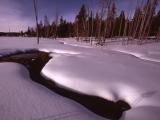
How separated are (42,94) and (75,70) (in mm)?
2393

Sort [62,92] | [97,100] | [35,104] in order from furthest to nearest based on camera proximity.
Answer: [62,92]
[97,100]
[35,104]

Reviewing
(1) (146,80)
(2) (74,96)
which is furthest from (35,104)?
(1) (146,80)

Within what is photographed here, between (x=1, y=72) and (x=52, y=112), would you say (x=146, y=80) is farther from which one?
(x=1, y=72)

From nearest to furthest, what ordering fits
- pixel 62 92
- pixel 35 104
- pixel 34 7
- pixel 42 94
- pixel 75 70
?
pixel 35 104 < pixel 42 94 < pixel 62 92 < pixel 75 70 < pixel 34 7

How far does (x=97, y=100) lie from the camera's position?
4660 mm

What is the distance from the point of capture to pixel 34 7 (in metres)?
19.6

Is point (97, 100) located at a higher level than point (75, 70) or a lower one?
lower

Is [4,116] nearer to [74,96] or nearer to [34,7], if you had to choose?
[74,96]

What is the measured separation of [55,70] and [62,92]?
68.9 inches

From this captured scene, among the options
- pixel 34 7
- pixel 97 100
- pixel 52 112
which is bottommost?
pixel 97 100

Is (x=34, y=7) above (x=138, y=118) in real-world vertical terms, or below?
above

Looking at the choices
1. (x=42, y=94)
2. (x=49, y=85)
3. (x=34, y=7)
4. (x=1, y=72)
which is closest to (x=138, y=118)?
(x=42, y=94)

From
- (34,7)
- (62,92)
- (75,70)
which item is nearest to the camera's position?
(62,92)

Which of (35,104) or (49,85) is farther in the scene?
(49,85)
